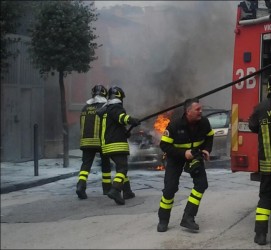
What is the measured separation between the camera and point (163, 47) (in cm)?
1437

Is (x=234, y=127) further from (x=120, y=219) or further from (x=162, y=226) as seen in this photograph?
(x=120, y=219)

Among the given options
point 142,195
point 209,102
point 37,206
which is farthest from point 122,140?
point 209,102

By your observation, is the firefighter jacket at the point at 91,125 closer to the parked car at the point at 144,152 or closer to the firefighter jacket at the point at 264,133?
the firefighter jacket at the point at 264,133

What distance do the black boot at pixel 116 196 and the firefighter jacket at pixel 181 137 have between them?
1.48 meters

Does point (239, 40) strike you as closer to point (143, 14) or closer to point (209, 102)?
point (143, 14)

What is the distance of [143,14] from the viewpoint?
14094 mm

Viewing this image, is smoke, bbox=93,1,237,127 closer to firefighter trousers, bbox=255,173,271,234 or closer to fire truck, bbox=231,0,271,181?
fire truck, bbox=231,0,271,181

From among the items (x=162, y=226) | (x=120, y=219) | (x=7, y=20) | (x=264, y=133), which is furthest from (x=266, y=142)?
(x=7, y=20)

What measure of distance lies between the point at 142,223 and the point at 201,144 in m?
1.16

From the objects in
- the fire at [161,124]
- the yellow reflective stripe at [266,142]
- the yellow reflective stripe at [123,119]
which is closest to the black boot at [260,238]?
the yellow reflective stripe at [266,142]

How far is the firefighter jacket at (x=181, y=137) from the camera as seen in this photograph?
507cm

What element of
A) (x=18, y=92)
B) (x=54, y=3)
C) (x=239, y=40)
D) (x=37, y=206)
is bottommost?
(x=37, y=206)

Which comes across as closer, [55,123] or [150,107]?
[55,123]

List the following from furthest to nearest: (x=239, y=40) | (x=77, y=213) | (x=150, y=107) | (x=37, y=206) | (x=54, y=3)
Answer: (x=150, y=107), (x=54, y=3), (x=37, y=206), (x=77, y=213), (x=239, y=40)
